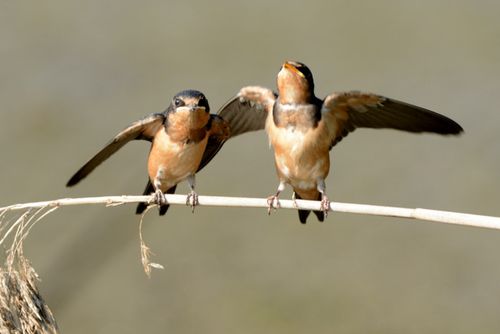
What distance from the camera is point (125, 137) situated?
4.10 meters

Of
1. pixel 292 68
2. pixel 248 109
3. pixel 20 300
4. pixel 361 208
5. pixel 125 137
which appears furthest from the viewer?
pixel 248 109

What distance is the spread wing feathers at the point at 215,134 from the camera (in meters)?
4.25

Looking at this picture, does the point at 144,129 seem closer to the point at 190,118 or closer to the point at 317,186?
the point at 190,118

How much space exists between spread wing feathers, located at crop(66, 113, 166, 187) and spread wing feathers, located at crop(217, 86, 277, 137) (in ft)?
1.14

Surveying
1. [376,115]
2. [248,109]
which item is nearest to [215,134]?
[248,109]

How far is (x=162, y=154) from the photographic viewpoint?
4.22 m

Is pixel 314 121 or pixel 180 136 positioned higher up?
pixel 314 121

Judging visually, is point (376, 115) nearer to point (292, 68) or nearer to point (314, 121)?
point (314, 121)

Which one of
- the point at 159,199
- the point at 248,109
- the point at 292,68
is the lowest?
the point at 159,199

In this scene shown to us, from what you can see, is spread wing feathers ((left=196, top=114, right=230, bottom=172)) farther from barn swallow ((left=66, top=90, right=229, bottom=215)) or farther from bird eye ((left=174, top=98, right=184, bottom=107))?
bird eye ((left=174, top=98, right=184, bottom=107))

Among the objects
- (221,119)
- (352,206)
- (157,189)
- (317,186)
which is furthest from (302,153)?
(352,206)

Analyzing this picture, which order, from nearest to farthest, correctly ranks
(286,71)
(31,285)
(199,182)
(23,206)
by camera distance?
(31,285)
(23,206)
(286,71)
(199,182)

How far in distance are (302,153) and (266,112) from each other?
48 cm

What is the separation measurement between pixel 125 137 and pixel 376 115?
1219 mm
